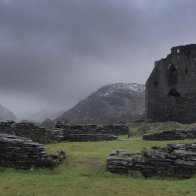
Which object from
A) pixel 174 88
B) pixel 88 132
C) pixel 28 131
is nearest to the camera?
pixel 28 131

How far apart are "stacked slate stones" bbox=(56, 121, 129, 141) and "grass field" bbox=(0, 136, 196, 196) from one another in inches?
502

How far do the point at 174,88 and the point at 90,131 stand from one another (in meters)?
30.7

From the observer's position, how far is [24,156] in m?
26.5

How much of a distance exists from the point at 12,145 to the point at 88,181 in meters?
5.33

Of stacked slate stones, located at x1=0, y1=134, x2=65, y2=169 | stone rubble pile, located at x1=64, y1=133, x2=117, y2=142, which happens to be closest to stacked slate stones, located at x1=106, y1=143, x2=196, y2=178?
stacked slate stones, located at x1=0, y1=134, x2=65, y2=169

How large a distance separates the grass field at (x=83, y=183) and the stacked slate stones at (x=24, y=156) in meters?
0.54

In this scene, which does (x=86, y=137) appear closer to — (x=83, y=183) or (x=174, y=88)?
(x=83, y=183)

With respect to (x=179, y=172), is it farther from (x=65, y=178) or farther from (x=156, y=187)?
(x=65, y=178)

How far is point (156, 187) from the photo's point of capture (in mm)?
23125

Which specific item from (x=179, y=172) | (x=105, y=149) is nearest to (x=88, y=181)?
(x=179, y=172)

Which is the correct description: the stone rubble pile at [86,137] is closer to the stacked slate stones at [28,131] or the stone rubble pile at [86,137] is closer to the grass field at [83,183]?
the stacked slate stones at [28,131]

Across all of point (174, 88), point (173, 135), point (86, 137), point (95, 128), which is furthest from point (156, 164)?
point (174, 88)

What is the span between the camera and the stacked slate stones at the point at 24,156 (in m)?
26.5

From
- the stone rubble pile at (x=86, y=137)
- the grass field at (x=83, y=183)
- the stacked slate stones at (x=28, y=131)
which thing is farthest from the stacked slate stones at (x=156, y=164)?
the stacked slate stones at (x=28, y=131)
